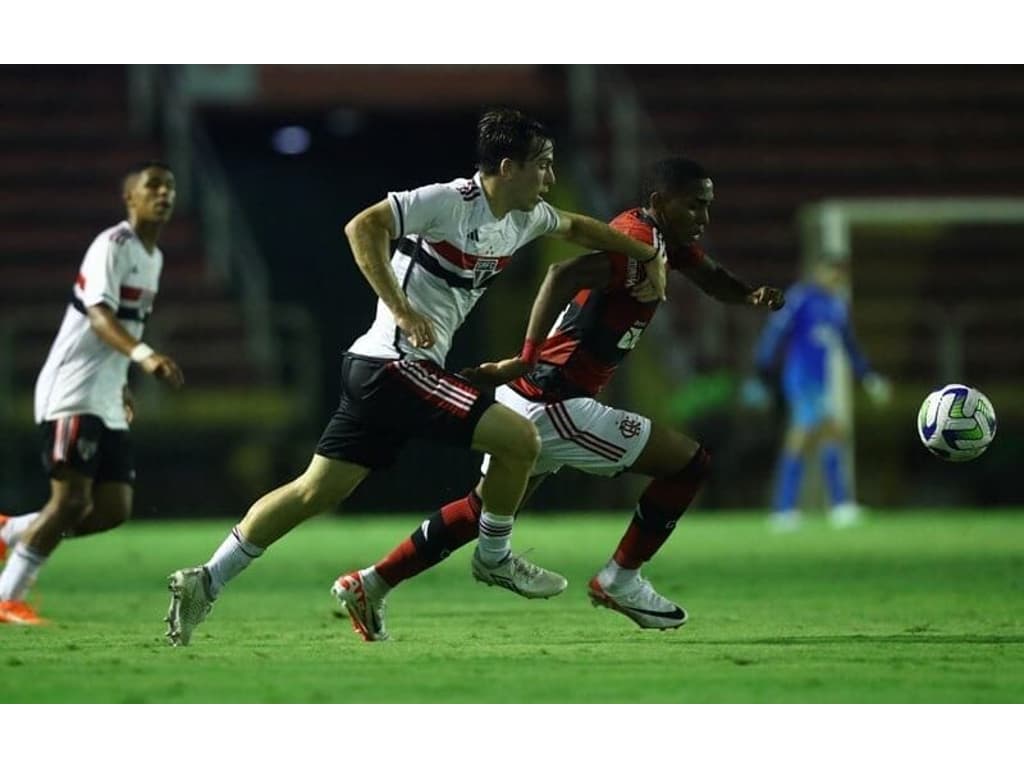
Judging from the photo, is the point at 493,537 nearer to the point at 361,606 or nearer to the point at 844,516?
the point at 361,606

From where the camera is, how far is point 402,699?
557 centimetres

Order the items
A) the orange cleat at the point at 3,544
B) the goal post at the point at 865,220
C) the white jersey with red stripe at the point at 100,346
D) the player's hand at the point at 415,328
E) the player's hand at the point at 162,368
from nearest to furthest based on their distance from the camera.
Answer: the player's hand at the point at 415,328
the player's hand at the point at 162,368
the white jersey with red stripe at the point at 100,346
the orange cleat at the point at 3,544
the goal post at the point at 865,220

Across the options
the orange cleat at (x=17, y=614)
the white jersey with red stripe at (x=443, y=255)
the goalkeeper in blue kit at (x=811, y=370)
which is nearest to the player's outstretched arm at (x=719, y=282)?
the white jersey with red stripe at (x=443, y=255)

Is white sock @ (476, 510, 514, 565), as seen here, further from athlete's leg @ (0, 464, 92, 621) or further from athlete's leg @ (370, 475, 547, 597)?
athlete's leg @ (0, 464, 92, 621)

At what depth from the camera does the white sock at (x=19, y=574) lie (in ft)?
27.9

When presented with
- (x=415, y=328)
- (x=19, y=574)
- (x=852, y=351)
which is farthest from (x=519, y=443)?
(x=852, y=351)

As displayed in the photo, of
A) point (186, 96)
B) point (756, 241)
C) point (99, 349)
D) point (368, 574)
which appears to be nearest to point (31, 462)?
point (186, 96)

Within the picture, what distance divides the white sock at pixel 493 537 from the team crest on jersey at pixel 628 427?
1.98 ft

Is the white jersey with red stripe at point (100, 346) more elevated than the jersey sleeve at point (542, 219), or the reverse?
the jersey sleeve at point (542, 219)

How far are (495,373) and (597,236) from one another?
0.63 metres

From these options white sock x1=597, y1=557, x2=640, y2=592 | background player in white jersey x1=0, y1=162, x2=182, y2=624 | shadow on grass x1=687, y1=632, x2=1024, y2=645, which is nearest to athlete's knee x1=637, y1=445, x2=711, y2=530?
white sock x1=597, y1=557, x2=640, y2=592

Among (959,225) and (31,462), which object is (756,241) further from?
(31,462)

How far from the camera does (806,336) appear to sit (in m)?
16.1

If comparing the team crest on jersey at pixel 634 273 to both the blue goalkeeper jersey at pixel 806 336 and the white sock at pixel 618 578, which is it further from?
the blue goalkeeper jersey at pixel 806 336
